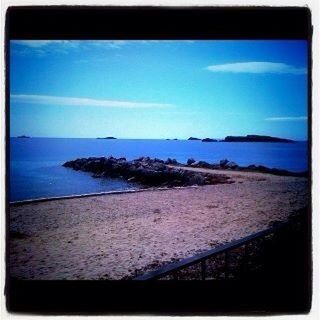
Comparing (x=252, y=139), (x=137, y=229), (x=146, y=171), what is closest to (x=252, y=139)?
(x=252, y=139)

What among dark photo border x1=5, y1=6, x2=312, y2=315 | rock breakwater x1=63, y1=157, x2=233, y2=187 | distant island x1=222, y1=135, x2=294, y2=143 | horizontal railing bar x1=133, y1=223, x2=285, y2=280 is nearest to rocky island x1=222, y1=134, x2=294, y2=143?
distant island x1=222, y1=135, x2=294, y2=143

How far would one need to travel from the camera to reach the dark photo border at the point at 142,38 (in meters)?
2.20

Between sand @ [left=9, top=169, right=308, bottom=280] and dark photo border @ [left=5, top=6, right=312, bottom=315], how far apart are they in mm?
184

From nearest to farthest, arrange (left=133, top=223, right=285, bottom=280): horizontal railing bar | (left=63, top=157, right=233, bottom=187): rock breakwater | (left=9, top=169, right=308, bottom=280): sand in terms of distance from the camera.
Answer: (left=133, top=223, right=285, bottom=280): horizontal railing bar
(left=9, top=169, right=308, bottom=280): sand
(left=63, top=157, right=233, bottom=187): rock breakwater

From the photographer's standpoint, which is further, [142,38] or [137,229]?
[137,229]

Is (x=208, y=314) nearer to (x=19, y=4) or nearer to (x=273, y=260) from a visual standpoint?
(x=273, y=260)

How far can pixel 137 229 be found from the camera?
10.0 feet

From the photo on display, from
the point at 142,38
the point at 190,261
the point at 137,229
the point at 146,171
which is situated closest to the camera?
the point at 190,261

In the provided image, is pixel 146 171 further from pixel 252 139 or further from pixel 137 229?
pixel 252 139

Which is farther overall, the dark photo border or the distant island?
the distant island

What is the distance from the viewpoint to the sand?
2.39 meters

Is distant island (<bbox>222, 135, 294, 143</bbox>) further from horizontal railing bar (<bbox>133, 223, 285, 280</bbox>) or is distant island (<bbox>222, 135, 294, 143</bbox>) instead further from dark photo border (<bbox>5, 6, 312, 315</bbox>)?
horizontal railing bar (<bbox>133, 223, 285, 280</bbox>)

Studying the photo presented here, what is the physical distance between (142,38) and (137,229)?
181 centimetres

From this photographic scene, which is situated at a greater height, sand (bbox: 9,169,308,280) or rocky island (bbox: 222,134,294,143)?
rocky island (bbox: 222,134,294,143)
